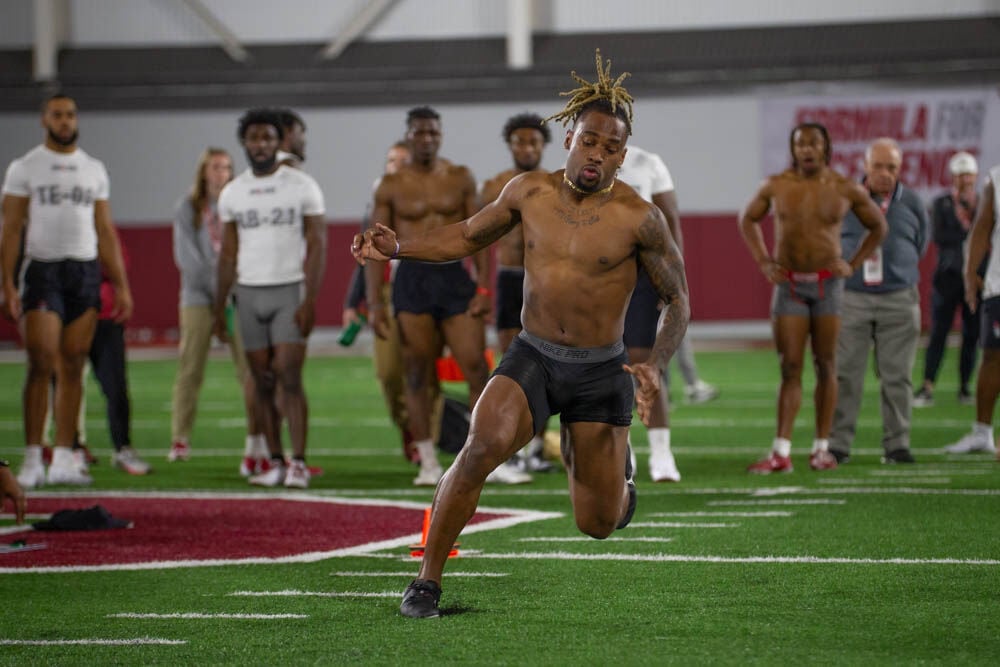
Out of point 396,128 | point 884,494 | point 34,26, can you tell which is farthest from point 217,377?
point 884,494

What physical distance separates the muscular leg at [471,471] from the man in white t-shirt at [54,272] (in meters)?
5.36

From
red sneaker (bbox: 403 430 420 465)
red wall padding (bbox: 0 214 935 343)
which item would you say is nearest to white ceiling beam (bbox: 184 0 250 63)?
red wall padding (bbox: 0 214 935 343)

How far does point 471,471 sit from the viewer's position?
6.63 m

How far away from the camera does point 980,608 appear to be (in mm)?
6516

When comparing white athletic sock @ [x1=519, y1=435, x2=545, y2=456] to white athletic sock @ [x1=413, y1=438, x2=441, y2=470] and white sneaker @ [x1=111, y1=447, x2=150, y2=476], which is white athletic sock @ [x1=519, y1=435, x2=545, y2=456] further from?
white sneaker @ [x1=111, y1=447, x2=150, y2=476]

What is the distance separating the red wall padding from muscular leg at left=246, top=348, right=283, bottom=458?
18.0 m

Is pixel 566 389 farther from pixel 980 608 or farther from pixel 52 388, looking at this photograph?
pixel 52 388

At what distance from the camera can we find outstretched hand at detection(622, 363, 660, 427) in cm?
627

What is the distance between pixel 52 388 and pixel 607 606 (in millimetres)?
7974

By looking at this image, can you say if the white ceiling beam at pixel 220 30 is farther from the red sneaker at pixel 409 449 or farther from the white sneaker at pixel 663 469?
the white sneaker at pixel 663 469

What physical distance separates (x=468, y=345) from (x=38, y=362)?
2.78 meters


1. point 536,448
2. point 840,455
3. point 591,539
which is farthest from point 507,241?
point 591,539

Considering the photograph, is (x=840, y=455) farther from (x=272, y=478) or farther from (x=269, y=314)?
(x=269, y=314)

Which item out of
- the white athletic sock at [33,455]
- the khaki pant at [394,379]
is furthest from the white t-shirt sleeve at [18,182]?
the khaki pant at [394,379]
